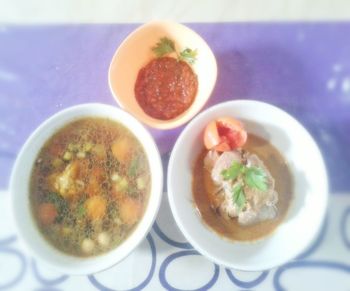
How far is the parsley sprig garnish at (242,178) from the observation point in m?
1.17

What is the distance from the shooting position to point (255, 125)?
128 cm

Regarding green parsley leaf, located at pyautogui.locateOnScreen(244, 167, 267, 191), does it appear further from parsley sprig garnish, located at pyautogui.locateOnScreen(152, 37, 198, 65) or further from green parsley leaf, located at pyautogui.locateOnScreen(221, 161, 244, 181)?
parsley sprig garnish, located at pyautogui.locateOnScreen(152, 37, 198, 65)

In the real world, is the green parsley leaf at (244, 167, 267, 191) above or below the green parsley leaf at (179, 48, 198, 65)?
below

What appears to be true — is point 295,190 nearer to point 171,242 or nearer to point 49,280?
point 171,242

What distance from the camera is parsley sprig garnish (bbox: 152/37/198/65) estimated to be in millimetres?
1350

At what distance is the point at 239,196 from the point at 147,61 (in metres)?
0.45

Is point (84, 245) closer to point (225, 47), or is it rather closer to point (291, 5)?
point (225, 47)

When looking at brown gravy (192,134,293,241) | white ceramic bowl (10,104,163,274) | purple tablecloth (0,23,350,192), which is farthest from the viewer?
purple tablecloth (0,23,350,192)

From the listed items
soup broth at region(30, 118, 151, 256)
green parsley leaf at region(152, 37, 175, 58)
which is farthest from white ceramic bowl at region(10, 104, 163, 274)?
green parsley leaf at region(152, 37, 175, 58)

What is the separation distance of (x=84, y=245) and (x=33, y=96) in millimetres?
456

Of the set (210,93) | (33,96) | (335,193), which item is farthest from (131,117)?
(335,193)

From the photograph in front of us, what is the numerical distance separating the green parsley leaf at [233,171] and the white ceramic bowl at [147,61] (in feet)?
0.59

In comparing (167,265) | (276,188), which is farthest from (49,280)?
(276,188)

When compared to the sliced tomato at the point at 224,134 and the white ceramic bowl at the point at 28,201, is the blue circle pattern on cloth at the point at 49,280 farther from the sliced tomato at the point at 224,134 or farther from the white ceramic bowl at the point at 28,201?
the sliced tomato at the point at 224,134
